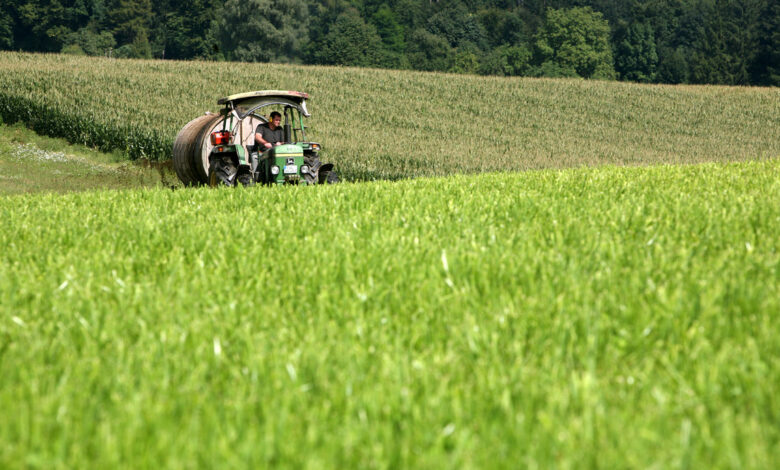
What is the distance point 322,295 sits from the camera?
4148 mm

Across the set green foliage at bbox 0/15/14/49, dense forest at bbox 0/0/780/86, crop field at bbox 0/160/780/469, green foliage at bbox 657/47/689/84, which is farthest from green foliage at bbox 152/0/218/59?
crop field at bbox 0/160/780/469

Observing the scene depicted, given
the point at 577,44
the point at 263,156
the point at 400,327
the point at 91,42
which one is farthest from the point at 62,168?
the point at 577,44

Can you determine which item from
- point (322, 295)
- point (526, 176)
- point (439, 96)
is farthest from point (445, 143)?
point (322, 295)

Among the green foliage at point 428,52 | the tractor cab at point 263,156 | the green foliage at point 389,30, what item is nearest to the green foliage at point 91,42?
the green foliage at point 389,30

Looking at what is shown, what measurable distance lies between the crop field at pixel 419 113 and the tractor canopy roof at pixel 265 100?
8.23m

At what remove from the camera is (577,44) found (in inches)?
3661

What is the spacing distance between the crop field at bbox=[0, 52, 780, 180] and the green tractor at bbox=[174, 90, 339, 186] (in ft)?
25.5

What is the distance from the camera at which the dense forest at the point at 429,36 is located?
277ft

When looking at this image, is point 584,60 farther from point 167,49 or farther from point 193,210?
point 193,210

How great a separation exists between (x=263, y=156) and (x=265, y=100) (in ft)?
4.08

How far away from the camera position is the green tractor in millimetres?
13781

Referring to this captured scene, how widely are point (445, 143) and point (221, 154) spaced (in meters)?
17.7

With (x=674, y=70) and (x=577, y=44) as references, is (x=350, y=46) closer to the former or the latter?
(x=577, y=44)

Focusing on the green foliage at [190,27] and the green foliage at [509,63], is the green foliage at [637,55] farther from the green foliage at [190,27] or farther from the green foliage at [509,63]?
the green foliage at [190,27]
